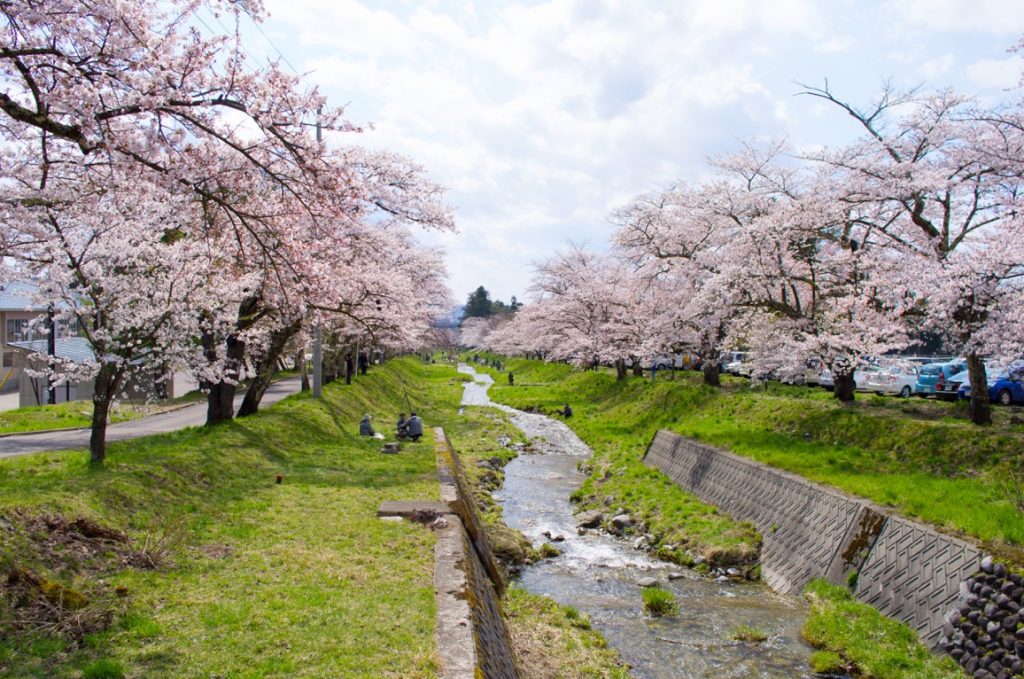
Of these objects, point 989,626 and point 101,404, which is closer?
point 989,626

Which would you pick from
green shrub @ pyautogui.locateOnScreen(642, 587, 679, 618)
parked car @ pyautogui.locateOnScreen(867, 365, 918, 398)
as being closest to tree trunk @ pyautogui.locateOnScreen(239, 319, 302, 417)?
green shrub @ pyautogui.locateOnScreen(642, 587, 679, 618)

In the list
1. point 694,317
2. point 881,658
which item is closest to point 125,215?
point 881,658

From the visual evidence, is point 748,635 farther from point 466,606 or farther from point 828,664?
point 466,606

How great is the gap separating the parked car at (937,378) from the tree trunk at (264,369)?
20933 mm

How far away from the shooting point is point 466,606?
6430 mm

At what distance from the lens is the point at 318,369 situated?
22922 mm

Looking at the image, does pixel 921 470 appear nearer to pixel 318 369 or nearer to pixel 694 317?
pixel 694 317

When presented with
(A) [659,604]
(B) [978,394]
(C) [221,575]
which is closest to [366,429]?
(A) [659,604]

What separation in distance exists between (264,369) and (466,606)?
14227 millimetres

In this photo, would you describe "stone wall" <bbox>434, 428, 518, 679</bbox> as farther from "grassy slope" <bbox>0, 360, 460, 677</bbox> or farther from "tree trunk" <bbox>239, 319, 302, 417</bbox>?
"tree trunk" <bbox>239, 319, 302, 417</bbox>

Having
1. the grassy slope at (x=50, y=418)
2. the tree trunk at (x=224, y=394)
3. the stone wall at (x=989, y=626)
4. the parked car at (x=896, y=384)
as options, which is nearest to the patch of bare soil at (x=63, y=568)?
the stone wall at (x=989, y=626)

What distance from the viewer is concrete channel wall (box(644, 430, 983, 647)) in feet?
26.6

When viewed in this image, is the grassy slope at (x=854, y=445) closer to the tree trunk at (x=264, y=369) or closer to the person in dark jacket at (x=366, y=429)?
the person in dark jacket at (x=366, y=429)

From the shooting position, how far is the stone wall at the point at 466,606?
17.6ft
